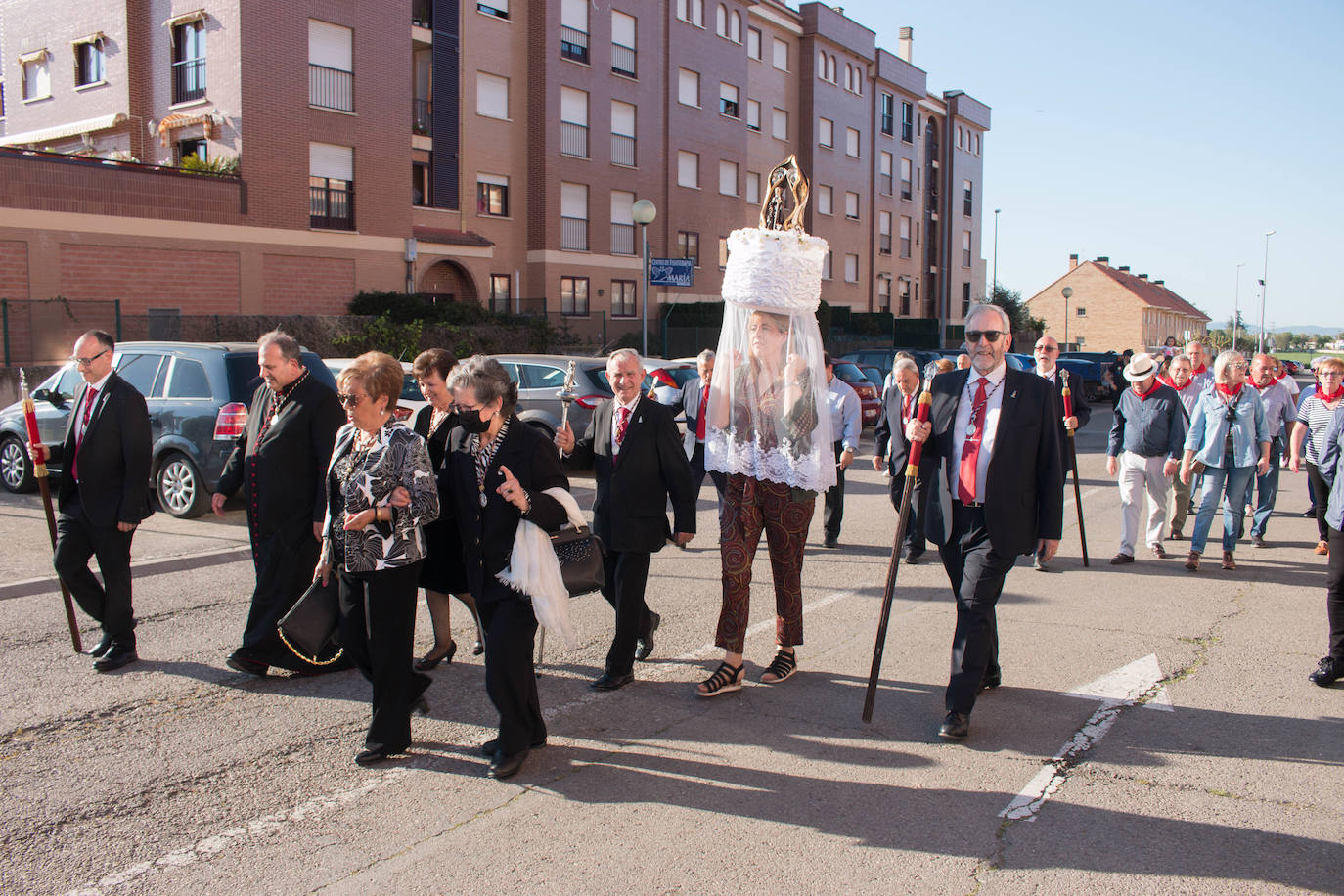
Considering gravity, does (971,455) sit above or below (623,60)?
below

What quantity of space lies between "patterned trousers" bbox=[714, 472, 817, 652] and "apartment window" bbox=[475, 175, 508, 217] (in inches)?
1066

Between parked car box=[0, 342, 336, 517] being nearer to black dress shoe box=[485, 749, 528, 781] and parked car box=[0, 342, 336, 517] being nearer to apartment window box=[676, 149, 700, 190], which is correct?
black dress shoe box=[485, 749, 528, 781]

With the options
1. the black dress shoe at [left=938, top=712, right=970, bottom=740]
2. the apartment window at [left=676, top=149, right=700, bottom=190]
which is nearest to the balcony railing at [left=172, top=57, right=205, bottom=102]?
the apartment window at [left=676, top=149, right=700, bottom=190]

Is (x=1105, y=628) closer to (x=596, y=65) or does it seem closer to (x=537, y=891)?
(x=537, y=891)

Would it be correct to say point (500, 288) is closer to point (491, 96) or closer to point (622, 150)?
point (491, 96)

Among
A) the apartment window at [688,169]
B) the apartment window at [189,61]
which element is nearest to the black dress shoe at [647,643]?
the apartment window at [189,61]

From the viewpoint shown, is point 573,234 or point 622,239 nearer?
point 573,234

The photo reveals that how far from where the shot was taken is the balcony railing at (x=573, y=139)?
32.3 metres

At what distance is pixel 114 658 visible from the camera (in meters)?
5.73

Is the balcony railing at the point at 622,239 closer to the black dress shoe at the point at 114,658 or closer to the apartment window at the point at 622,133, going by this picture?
the apartment window at the point at 622,133

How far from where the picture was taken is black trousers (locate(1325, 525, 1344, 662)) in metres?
5.66

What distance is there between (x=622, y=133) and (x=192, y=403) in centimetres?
2653

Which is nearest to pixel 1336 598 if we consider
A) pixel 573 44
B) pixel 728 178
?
pixel 573 44

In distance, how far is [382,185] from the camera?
27344 millimetres
